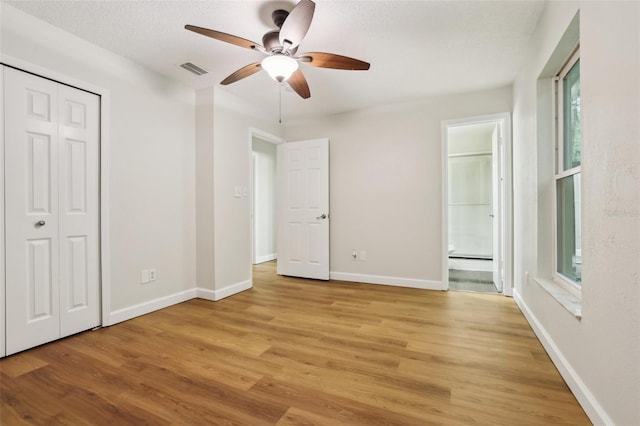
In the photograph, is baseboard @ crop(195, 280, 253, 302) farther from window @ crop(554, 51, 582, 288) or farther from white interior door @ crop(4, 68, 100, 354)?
window @ crop(554, 51, 582, 288)

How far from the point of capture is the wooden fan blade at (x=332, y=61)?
6.77 ft

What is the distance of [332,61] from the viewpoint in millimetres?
2146

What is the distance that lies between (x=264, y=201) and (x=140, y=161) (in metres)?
3.30

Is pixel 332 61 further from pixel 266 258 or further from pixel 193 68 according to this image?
pixel 266 258

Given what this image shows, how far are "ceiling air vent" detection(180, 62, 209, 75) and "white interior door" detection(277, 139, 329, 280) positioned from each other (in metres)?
1.75

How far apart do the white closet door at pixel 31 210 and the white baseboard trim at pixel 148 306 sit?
405 mm

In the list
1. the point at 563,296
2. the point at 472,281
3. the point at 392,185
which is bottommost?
the point at 472,281

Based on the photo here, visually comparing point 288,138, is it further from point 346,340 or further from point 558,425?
point 558,425

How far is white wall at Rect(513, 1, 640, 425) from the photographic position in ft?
3.51

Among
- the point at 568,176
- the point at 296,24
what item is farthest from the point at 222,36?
the point at 568,176

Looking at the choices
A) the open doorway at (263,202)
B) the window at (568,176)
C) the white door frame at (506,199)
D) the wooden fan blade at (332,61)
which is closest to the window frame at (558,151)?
the window at (568,176)

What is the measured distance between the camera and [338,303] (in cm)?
318

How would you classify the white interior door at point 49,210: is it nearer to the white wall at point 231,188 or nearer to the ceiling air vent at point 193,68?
the ceiling air vent at point 193,68

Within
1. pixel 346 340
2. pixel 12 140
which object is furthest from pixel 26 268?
pixel 346 340
